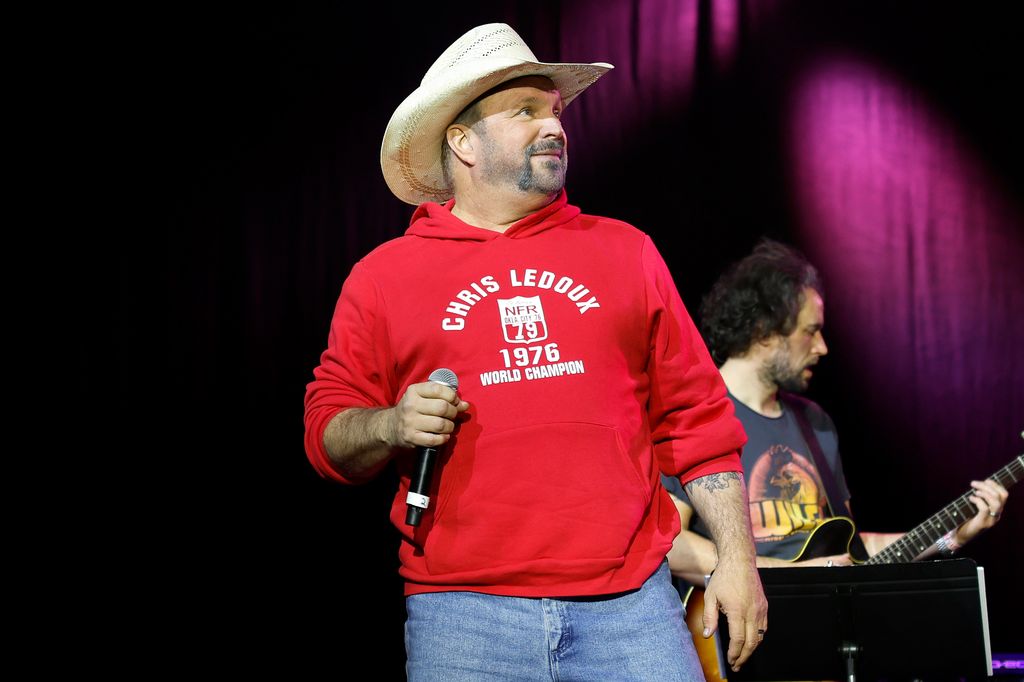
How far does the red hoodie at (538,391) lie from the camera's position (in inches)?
82.7

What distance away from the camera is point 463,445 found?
2.15 m

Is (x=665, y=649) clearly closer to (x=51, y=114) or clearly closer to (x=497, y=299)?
(x=497, y=299)

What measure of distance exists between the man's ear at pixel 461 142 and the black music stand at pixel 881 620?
1.54m

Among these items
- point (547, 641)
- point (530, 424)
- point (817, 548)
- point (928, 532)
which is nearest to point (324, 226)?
point (817, 548)

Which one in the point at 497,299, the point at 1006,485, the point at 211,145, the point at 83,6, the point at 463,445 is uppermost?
the point at 83,6

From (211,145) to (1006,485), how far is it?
3543 mm

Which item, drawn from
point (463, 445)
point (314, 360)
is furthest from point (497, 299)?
point (314, 360)

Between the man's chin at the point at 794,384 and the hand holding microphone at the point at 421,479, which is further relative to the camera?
the man's chin at the point at 794,384

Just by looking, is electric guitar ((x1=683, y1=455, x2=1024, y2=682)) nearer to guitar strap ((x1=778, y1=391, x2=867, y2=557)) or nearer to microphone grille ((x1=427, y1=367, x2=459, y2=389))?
Result: guitar strap ((x1=778, y1=391, x2=867, y2=557))

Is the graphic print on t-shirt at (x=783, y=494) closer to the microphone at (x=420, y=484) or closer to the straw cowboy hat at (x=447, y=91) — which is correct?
the straw cowboy hat at (x=447, y=91)

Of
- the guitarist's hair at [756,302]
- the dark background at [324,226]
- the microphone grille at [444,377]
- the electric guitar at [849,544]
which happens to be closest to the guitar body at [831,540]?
the electric guitar at [849,544]

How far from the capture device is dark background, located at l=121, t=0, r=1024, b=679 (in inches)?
171

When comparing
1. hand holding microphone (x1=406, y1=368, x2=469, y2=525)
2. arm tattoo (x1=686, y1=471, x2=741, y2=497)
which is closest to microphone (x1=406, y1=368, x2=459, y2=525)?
hand holding microphone (x1=406, y1=368, x2=469, y2=525)

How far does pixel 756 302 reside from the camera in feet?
14.3
